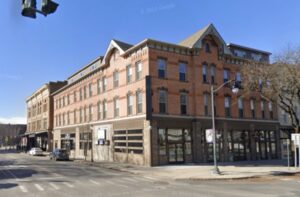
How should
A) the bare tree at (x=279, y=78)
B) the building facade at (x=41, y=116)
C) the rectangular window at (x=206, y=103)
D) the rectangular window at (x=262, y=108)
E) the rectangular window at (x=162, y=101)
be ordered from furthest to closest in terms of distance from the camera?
1. the building facade at (x=41, y=116)
2. the rectangular window at (x=262, y=108)
3. the rectangular window at (x=206, y=103)
4. the rectangular window at (x=162, y=101)
5. the bare tree at (x=279, y=78)

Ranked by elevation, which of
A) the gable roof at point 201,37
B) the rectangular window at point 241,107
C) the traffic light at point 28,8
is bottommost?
the traffic light at point 28,8

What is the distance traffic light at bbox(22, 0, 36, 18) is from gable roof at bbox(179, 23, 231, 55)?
28657mm

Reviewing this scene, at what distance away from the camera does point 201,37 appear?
3522cm

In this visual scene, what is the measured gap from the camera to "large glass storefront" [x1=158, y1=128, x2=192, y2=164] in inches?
1265

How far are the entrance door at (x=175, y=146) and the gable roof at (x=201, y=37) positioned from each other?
8839 mm

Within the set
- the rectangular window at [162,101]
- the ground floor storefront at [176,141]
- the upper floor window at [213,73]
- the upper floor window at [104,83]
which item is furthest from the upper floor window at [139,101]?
the upper floor window at [104,83]

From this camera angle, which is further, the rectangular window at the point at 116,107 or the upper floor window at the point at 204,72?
the rectangular window at the point at 116,107

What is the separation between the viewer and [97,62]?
45812mm

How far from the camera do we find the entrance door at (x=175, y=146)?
107 ft

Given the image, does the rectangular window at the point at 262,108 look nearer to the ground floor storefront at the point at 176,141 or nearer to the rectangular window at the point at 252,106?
the ground floor storefront at the point at 176,141

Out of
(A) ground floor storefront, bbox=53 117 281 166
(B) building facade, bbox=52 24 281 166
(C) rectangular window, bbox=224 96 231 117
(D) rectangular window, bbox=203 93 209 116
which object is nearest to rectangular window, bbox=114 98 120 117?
(B) building facade, bbox=52 24 281 166

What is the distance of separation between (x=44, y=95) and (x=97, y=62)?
1170 inches

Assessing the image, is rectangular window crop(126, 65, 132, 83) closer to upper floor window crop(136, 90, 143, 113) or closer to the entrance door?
upper floor window crop(136, 90, 143, 113)

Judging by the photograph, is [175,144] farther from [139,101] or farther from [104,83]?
[104,83]
